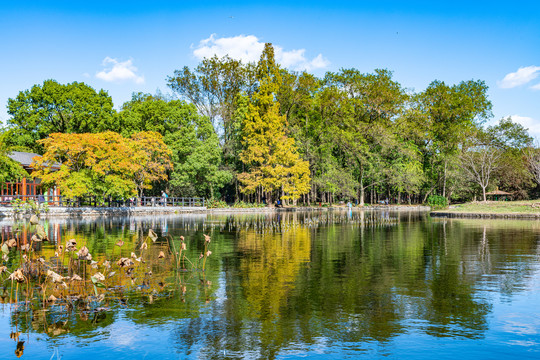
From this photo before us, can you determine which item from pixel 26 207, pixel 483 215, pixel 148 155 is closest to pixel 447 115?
pixel 483 215

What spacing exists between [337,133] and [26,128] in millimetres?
40531

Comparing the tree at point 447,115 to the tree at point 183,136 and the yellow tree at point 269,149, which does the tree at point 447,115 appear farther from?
the tree at point 183,136

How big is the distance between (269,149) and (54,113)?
88.4ft

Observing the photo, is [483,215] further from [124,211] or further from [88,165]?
[88,165]

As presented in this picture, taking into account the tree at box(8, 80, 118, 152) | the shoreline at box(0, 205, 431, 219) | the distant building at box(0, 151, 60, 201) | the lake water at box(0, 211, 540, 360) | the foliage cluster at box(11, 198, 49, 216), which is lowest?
the lake water at box(0, 211, 540, 360)

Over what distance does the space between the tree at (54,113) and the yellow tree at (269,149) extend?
16.8 metres

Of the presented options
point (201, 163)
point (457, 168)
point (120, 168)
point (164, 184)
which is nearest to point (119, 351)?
point (120, 168)

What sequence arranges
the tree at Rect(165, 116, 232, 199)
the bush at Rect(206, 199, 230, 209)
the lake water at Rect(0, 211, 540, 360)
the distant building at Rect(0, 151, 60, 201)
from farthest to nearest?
the bush at Rect(206, 199, 230, 209) < the tree at Rect(165, 116, 232, 199) < the distant building at Rect(0, 151, 60, 201) < the lake water at Rect(0, 211, 540, 360)

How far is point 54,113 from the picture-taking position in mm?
58375

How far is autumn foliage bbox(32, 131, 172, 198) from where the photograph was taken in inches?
1671

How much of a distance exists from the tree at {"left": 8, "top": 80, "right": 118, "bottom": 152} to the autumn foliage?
11.0 meters

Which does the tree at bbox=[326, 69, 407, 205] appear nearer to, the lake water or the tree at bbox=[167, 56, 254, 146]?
the tree at bbox=[167, 56, 254, 146]

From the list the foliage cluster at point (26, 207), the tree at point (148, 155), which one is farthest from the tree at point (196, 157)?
the foliage cluster at point (26, 207)

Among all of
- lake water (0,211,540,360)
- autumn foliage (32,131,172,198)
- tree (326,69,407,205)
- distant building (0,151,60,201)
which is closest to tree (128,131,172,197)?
autumn foliage (32,131,172,198)
